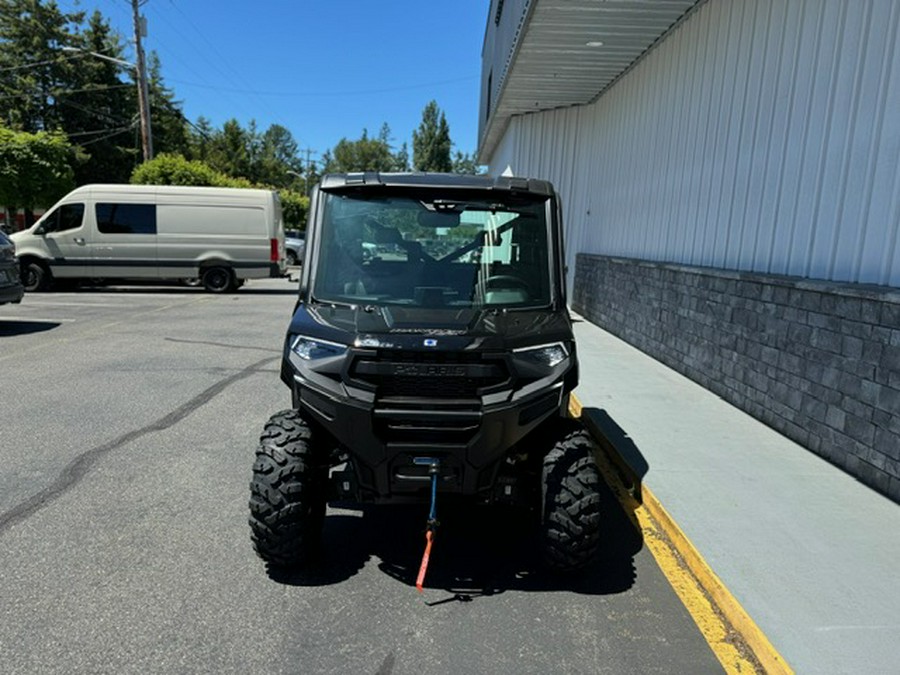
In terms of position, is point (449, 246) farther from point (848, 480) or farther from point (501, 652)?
point (848, 480)

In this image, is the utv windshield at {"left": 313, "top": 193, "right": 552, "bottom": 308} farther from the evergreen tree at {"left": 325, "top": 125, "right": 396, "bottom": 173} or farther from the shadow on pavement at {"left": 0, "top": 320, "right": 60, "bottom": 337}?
the evergreen tree at {"left": 325, "top": 125, "right": 396, "bottom": 173}

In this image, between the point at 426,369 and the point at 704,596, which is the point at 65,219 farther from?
the point at 704,596

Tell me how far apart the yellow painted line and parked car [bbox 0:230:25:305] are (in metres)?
10.2

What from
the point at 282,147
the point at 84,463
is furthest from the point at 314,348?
the point at 282,147

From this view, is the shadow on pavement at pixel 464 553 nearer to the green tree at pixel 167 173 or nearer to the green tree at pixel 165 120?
the green tree at pixel 167 173

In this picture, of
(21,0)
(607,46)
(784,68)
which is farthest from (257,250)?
(21,0)

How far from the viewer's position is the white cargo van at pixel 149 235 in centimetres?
1709

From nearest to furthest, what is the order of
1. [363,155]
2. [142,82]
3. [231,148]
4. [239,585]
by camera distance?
[239,585] → [142,82] → [231,148] → [363,155]

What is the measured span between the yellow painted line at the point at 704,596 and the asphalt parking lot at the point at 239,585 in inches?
3.1

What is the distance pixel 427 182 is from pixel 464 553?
221 cm

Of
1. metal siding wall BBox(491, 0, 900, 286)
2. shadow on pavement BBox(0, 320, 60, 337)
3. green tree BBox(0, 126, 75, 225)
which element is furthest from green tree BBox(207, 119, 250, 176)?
metal siding wall BBox(491, 0, 900, 286)

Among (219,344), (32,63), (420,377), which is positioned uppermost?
(32,63)

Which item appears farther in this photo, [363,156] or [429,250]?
[363,156]

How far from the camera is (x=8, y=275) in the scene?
10586mm
